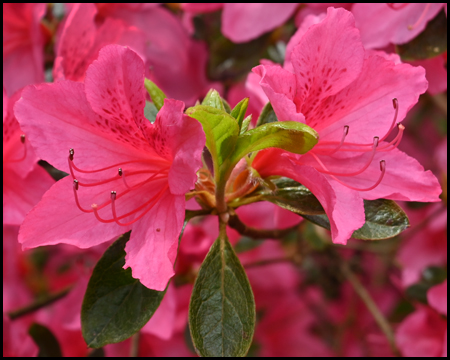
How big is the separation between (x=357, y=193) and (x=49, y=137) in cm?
49

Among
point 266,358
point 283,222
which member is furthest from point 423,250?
point 283,222

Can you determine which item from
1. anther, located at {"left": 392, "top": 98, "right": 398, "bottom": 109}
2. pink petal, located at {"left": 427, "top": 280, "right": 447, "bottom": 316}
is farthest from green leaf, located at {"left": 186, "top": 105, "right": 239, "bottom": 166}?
pink petal, located at {"left": 427, "top": 280, "right": 447, "bottom": 316}

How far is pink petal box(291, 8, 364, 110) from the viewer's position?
28.1 inches

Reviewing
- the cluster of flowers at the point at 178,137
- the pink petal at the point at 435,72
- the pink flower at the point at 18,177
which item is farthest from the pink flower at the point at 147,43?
the pink petal at the point at 435,72

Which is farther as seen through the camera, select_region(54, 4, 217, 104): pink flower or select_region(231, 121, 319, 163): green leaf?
select_region(54, 4, 217, 104): pink flower

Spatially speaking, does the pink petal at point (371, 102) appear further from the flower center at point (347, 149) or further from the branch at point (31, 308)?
the branch at point (31, 308)

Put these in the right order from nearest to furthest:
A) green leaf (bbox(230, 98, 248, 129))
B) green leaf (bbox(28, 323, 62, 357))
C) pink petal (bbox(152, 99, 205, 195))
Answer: pink petal (bbox(152, 99, 205, 195)), green leaf (bbox(230, 98, 248, 129)), green leaf (bbox(28, 323, 62, 357))

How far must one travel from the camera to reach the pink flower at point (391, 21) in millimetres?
1075

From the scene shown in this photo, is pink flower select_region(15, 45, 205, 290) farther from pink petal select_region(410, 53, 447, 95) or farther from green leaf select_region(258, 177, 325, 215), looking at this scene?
pink petal select_region(410, 53, 447, 95)

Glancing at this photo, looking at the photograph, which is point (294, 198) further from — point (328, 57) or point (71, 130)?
point (71, 130)

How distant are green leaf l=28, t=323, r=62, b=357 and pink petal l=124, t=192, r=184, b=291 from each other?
64 cm

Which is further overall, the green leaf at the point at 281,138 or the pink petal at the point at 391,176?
the pink petal at the point at 391,176

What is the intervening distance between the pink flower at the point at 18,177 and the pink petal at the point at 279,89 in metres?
0.50

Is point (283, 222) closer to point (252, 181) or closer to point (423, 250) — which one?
point (252, 181)
